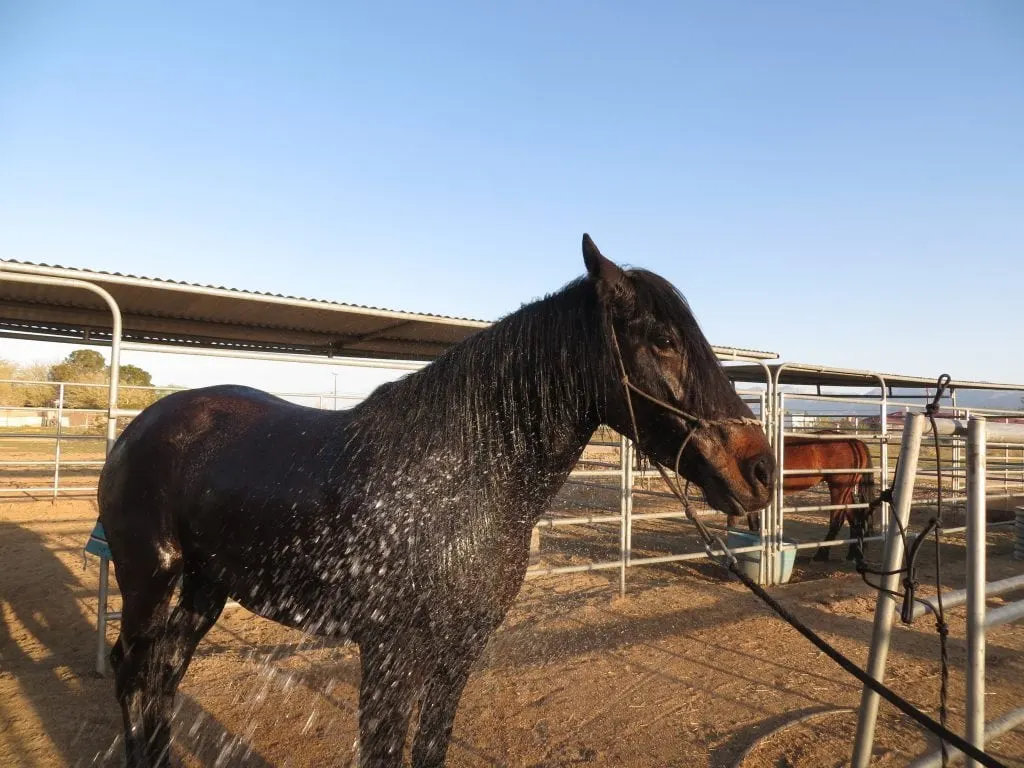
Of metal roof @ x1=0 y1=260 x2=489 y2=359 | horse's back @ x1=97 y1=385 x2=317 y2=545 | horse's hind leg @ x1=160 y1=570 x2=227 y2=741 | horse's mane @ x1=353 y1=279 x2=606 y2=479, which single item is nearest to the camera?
horse's mane @ x1=353 y1=279 x2=606 y2=479

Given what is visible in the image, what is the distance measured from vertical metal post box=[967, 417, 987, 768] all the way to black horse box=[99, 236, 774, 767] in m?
0.77

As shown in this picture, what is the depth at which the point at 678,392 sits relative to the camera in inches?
67.0

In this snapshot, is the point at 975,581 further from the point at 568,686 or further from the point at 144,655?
the point at 144,655

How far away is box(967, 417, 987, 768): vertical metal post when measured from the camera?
1862 millimetres

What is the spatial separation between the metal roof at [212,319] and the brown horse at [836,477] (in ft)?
8.27

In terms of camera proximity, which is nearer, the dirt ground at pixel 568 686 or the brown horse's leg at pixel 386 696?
the brown horse's leg at pixel 386 696

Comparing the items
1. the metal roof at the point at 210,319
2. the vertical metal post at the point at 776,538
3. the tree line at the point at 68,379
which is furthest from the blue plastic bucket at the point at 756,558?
the tree line at the point at 68,379

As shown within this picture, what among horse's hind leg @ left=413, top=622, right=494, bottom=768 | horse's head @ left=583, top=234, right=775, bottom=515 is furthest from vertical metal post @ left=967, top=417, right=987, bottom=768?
horse's hind leg @ left=413, top=622, right=494, bottom=768

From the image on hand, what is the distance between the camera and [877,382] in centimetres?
765

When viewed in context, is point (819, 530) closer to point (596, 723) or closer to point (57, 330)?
point (596, 723)

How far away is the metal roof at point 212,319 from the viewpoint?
12.6ft

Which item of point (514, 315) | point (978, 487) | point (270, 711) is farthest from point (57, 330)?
point (978, 487)

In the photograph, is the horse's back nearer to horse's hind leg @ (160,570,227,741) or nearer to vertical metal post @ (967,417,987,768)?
horse's hind leg @ (160,570,227,741)

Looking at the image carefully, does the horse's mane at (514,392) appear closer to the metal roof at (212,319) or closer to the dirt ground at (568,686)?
the metal roof at (212,319)
